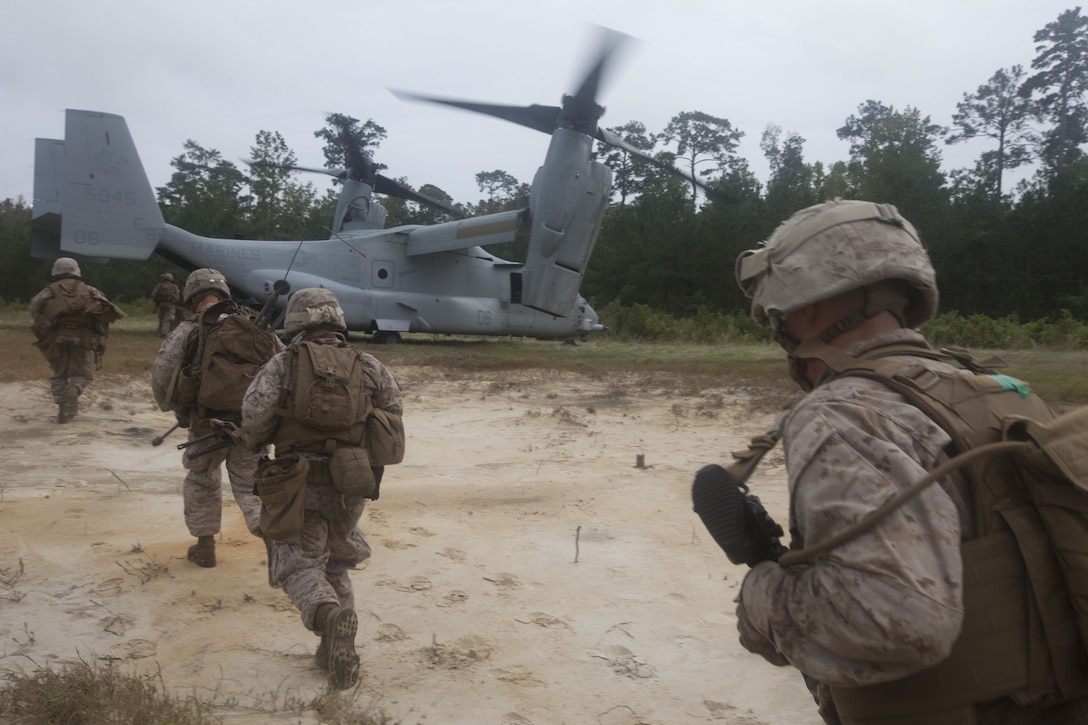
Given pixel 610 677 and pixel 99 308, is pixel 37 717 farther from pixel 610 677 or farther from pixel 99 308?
pixel 99 308

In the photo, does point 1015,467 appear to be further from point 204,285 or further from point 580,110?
point 580,110

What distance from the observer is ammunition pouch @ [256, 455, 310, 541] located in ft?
10.9

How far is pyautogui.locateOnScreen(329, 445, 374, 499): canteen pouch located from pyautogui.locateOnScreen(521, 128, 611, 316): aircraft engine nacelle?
46.7ft

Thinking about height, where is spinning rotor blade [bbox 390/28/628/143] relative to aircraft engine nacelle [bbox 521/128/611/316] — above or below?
above

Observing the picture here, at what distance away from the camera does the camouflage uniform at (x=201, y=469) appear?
182 inches

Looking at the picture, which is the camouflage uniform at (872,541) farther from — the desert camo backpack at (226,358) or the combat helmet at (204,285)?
the combat helmet at (204,285)

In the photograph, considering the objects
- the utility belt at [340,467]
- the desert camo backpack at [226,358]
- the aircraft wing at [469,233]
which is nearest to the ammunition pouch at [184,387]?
the desert camo backpack at [226,358]

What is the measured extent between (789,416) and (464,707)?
6.86 feet

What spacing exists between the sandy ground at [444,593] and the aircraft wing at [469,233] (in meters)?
10.8

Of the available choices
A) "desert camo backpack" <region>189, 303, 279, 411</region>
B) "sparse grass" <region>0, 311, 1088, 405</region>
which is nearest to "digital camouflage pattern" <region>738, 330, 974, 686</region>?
"desert camo backpack" <region>189, 303, 279, 411</region>

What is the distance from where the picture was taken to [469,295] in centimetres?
2050

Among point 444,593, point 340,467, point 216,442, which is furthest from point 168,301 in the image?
point 340,467

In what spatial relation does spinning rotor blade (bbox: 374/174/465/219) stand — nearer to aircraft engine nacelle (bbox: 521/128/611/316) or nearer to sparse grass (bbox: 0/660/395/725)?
aircraft engine nacelle (bbox: 521/128/611/316)

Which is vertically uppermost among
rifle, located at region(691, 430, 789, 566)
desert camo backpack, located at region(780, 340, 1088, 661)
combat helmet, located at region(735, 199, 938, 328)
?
combat helmet, located at region(735, 199, 938, 328)
